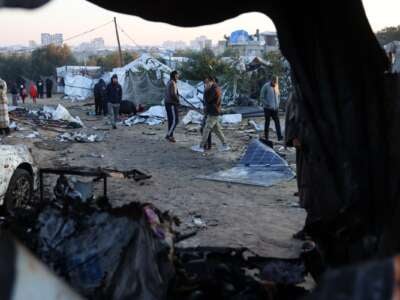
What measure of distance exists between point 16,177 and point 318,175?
568 cm

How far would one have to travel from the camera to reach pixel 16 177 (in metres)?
8.03

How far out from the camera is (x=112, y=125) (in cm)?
2031

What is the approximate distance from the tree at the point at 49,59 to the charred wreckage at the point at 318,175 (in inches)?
2139

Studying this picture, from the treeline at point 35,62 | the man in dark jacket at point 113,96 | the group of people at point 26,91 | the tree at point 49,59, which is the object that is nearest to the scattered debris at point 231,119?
the man in dark jacket at point 113,96

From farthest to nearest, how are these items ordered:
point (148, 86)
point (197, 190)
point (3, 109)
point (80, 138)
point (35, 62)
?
1. point (35, 62)
2. point (148, 86)
3. point (80, 138)
4. point (3, 109)
5. point (197, 190)

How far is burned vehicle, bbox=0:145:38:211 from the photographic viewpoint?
7.76 meters

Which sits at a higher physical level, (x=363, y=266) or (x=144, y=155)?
(x=363, y=266)

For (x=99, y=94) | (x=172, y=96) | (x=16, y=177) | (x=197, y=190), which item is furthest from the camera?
(x=99, y=94)

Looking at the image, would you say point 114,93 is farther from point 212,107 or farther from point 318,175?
point 318,175

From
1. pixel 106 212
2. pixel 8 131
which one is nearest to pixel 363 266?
pixel 106 212

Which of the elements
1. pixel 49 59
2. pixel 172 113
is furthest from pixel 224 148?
pixel 49 59

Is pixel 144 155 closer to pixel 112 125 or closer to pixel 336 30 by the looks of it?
pixel 112 125

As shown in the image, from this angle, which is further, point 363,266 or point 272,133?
point 272,133

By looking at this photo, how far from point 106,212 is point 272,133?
1378 centimetres
